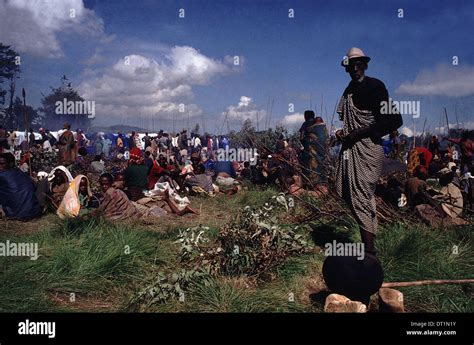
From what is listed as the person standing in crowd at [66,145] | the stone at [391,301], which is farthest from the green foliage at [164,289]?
the person standing in crowd at [66,145]

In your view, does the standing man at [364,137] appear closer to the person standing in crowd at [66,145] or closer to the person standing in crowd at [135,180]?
the person standing in crowd at [135,180]

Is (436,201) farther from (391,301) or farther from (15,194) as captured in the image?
(15,194)

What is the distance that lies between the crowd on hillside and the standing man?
64 centimetres

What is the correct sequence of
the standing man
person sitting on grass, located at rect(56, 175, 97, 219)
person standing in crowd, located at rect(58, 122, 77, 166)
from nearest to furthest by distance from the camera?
1. the standing man
2. person sitting on grass, located at rect(56, 175, 97, 219)
3. person standing in crowd, located at rect(58, 122, 77, 166)

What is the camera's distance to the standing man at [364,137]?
12.3 feet

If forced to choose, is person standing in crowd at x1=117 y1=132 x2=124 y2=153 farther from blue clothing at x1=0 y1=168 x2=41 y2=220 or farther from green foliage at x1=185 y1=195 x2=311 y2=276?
green foliage at x1=185 y1=195 x2=311 y2=276

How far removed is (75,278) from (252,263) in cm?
177

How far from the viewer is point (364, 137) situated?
3.82 meters

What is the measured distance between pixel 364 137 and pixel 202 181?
6.36m

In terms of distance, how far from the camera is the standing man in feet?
12.3

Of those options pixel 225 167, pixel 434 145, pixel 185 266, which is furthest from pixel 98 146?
pixel 185 266

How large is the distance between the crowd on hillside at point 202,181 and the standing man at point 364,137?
25.2 inches

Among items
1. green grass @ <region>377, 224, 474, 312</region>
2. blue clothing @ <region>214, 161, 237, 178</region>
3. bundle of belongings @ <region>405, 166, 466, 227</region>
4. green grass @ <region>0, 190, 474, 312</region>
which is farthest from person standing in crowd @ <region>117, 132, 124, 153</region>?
green grass @ <region>377, 224, 474, 312</region>
